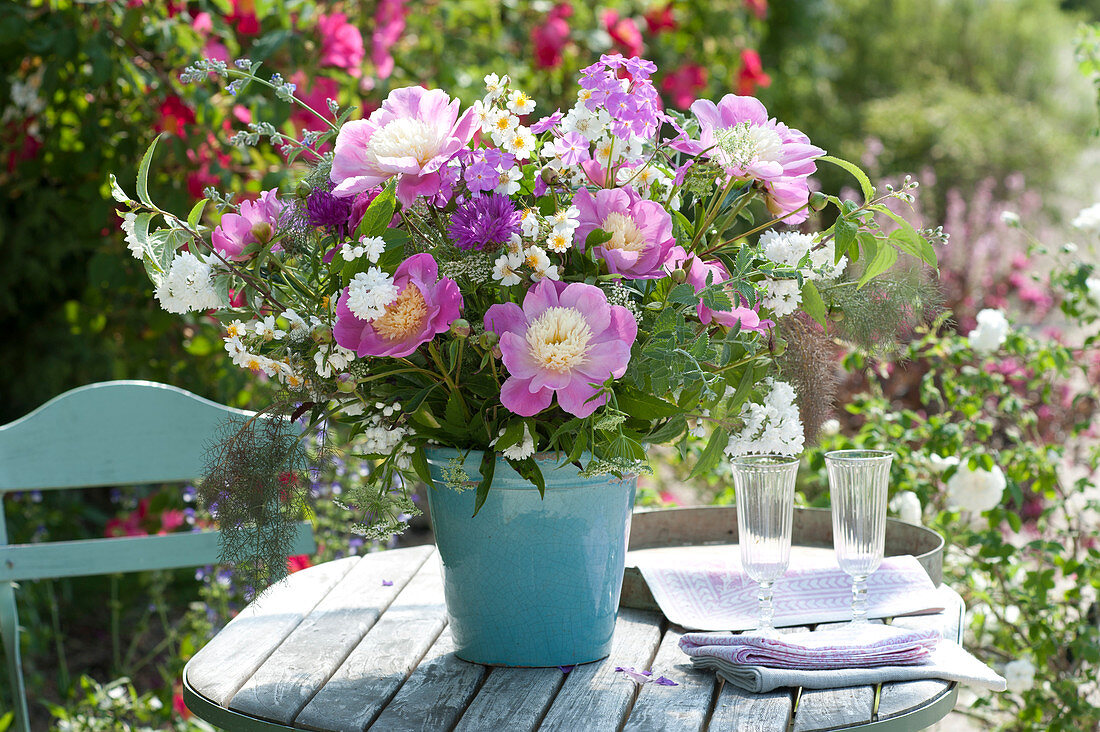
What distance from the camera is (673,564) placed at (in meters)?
1.44

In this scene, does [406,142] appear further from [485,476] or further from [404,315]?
[485,476]

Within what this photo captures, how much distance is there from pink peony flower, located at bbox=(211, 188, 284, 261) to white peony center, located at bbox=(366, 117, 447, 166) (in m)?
0.13

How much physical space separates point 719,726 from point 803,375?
0.37 metres

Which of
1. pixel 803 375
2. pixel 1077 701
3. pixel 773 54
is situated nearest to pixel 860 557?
pixel 803 375

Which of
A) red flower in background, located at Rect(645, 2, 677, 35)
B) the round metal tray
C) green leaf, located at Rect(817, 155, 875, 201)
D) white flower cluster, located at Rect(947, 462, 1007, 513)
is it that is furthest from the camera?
red flower in background, located at Rect(645, 2, 677, 35)

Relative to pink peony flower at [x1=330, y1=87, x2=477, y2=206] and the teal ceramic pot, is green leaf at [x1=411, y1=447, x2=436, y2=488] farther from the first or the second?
pink peony flower at [x1=330, y1=87, x2=477, y2=206]

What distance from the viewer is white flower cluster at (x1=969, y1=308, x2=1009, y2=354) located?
193 centimetres

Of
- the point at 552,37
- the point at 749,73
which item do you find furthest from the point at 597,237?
the point at 749,73

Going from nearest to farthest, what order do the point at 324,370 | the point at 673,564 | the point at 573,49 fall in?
the point at 324,370 < the point at 673,564 < the point at 573,49

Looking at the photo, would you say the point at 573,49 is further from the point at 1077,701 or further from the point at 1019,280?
the point at 1019,280

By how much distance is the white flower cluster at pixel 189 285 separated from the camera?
1.04 metres

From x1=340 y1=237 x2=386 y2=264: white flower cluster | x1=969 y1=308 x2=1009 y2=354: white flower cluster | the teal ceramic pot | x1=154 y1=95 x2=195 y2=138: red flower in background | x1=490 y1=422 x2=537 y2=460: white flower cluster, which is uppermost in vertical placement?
x1=154 y1=95 x2=195 y2=138: red flower in background

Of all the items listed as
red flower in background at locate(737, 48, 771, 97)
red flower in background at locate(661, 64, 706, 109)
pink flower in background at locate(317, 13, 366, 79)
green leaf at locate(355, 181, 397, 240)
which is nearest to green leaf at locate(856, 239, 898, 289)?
green leaf at locate(355, 181, 397, 240)

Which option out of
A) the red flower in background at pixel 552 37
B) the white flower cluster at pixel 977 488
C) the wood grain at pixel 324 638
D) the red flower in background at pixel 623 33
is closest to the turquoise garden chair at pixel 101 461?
the wood grain at pixel 324 638
